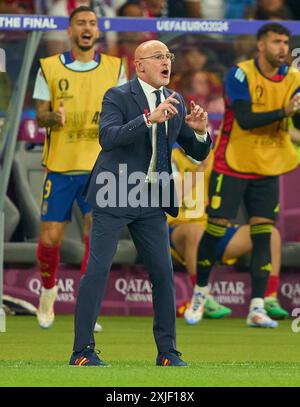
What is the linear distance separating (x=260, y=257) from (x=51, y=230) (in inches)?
76.7

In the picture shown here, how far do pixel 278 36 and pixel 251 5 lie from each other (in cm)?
424

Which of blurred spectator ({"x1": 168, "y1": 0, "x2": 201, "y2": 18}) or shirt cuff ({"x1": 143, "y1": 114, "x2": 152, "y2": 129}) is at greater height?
blurred spectator ({"x1": 168, "y1": 0, "x2": 201, "y2": 18})

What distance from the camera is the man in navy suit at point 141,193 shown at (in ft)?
→ 31.7

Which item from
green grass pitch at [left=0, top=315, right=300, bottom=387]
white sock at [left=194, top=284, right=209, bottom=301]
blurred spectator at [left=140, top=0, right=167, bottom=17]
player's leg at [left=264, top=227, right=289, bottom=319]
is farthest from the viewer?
blurred spectator at [left=140, top=0, right=167, bottom=17]

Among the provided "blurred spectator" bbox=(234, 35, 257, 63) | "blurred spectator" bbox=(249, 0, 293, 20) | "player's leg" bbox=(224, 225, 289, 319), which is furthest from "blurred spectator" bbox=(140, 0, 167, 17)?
"player's leg" bbox=(224, 225, 289, 319)

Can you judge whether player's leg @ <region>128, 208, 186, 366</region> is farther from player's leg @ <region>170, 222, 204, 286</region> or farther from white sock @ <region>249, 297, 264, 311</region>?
player's leg @ <region>170, 222, 204, 286</region>

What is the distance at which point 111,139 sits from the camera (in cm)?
955

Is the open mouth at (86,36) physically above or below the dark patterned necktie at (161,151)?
above

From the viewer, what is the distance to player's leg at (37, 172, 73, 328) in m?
13.4

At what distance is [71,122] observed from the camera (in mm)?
13461

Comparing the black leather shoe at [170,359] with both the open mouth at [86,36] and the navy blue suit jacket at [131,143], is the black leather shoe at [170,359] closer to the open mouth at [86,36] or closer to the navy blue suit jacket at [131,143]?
the navy blue suit jacket at [131,143]

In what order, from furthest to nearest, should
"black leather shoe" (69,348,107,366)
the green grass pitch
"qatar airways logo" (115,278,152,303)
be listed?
"qatar airways logo" (115,278,152,303), "black leather shoe" (69,348,107,366), the green grass pitch

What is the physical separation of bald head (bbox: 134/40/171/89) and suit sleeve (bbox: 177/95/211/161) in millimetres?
254

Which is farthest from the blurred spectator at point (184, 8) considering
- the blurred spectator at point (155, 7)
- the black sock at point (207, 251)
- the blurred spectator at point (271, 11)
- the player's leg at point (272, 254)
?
the black sock at point (207, 251)
